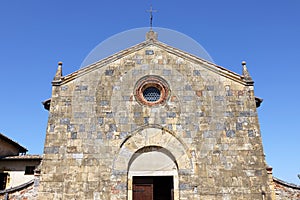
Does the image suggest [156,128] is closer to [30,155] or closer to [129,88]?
[129,88]

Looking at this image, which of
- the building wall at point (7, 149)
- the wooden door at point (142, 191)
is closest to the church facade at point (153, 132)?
the wooden door at point (142, 191)

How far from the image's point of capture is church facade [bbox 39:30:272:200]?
1245cm

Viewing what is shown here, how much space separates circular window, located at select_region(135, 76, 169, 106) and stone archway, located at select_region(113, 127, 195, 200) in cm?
147

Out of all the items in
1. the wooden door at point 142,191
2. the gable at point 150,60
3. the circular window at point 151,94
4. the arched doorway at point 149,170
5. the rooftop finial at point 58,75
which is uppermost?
the gable at point 150,60

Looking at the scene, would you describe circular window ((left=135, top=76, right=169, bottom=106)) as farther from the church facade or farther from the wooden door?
the wooden door

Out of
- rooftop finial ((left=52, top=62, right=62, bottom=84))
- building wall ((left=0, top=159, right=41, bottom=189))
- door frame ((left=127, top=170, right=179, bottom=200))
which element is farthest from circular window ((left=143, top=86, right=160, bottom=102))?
building wall ((left=0, top=159, right=41, bottom=189))

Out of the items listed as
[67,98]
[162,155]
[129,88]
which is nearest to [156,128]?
[162,155]

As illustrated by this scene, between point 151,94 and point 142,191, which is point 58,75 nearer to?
point 151,94

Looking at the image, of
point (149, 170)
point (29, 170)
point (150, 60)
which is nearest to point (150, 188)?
point (149, 170)

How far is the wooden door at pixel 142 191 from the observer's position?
12.7 meters

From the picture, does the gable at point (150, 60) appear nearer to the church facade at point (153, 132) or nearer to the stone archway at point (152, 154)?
the church facade at point (153, 132)

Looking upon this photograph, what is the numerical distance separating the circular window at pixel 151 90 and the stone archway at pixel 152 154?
58.1 inches

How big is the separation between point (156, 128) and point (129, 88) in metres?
2.37

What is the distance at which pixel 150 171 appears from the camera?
42.9ft
